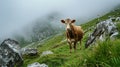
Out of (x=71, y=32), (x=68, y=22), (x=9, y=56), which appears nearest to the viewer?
(x=9, y=56)

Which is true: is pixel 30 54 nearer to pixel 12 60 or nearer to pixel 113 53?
pixel 12 60

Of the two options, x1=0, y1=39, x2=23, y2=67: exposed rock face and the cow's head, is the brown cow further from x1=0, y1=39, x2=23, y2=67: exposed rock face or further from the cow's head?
x1=0, y1=39, x2=23, y2=67: exposed rock face

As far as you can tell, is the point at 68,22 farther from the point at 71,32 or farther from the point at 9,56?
the point at 9,56

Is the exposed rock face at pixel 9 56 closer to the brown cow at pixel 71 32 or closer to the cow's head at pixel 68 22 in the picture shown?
the brown cow at pixel 71 32

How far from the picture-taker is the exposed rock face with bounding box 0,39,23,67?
31.0m

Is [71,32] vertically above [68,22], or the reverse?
[68,22]

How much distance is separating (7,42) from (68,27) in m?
5.75

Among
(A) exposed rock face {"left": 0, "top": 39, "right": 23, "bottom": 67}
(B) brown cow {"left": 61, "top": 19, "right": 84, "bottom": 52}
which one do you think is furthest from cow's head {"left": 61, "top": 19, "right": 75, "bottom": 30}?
(A) exposed rock face {"left": 0, "top": 39, "right": 23, "bottom": 67}

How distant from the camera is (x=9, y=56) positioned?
1243 inches

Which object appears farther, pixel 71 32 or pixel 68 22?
pixel 68 22

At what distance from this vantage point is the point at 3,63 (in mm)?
30828

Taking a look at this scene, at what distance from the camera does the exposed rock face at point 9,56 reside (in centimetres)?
3102

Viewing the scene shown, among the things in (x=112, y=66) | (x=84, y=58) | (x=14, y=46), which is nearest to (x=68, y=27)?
(x=14, y=46)

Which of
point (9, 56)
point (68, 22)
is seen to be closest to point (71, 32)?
point (68, 22)
